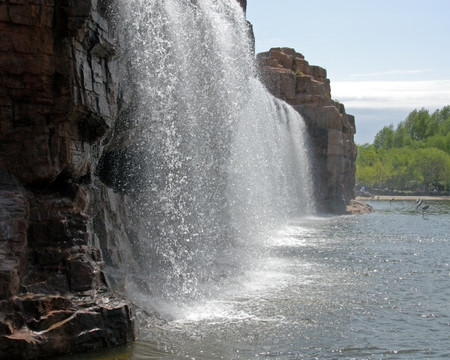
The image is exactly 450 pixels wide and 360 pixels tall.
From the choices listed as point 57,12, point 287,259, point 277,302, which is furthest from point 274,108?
point 57,12

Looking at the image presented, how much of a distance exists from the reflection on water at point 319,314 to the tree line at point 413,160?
2640 inches

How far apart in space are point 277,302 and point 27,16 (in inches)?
243

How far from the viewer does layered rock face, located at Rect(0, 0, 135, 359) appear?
7.47 meters

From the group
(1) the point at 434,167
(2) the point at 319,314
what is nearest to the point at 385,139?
(1) the point at 434,167

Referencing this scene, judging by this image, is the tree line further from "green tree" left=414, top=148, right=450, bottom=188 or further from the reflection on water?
the reflection on water

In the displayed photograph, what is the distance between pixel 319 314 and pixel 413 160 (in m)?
77.4

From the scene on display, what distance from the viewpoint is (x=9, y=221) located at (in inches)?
302

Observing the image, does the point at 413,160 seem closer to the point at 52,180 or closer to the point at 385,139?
the point at 385,139

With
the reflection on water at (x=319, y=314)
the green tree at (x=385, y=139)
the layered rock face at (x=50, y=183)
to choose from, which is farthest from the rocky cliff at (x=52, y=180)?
the green tree at (x=385, y=139)

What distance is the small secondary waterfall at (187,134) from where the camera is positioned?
485 inches

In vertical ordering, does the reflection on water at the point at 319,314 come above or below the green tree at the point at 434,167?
below

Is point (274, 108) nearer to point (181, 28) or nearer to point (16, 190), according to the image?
point (181, 28)

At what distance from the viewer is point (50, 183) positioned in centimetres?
869

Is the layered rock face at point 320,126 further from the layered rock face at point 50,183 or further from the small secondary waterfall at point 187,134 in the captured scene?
the layered rock face at point 50,183
